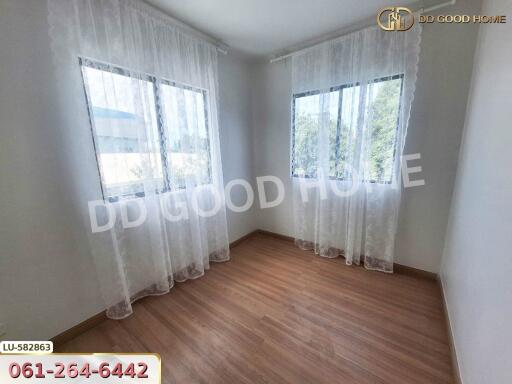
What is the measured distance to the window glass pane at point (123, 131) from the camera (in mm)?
1468

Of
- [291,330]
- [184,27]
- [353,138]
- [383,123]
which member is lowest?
[291,330]

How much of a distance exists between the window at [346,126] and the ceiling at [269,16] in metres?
0.58

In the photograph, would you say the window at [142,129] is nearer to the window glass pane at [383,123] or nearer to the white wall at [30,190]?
the white wall at [30,190]

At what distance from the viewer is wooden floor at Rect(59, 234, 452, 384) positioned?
1234 mm

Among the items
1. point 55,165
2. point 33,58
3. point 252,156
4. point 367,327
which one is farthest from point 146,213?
point 367,327

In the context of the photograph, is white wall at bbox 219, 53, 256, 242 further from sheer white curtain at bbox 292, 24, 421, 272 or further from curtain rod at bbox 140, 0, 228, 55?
sheer white curtain at bbox 292, 24, 421, 272

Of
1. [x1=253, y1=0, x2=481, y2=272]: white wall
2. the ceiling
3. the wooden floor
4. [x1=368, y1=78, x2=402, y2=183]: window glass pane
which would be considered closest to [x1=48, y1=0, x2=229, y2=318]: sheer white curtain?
the ceiling

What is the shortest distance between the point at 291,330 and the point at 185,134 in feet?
6.29

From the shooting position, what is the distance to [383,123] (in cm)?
199

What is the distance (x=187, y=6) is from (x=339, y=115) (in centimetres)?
173

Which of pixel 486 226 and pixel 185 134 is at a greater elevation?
pixel 185 134

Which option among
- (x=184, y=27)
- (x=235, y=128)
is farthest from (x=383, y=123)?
(x=184, y=27)

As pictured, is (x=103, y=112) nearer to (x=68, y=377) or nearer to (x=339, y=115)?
(x=68, y=377)

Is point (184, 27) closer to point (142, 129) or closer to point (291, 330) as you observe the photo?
point (142, 129)
